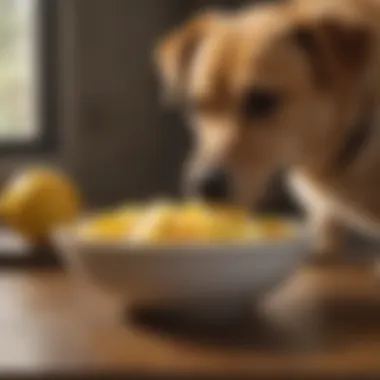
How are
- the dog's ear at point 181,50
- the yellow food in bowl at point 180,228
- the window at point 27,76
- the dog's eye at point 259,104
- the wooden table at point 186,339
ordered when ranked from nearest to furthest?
the wooden table at point 186,339 → the yellow food in bowl at point 180,228 → the dog's eye at point 259,104 → the dog's ear at point 181,50 → the window at point 27,76

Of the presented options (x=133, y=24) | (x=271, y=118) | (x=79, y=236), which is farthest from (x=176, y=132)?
(x=79, y=236)

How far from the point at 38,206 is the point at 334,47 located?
0.70 metres

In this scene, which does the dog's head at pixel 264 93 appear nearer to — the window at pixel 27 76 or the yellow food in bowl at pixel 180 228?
the yellow food in bowl at pixel 180 228

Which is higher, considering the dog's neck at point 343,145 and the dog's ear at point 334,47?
the dog's ear at point 334,47

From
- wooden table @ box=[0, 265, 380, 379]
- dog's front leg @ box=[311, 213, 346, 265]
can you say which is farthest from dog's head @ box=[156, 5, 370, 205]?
wooden table @ box=[0, 265, 380, 379]

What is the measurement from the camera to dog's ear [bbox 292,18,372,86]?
1.61 m

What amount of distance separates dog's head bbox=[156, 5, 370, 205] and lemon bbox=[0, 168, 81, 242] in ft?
1.59

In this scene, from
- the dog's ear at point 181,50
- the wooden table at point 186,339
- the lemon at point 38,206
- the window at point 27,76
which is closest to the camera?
the wooden table at point 186,339

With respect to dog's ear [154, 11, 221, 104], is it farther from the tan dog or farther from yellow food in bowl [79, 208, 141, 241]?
yellow food in bowl [79, 208, 141, 241]

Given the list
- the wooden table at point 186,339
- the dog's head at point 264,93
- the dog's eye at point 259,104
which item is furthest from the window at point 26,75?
the wooden table at point 186,339

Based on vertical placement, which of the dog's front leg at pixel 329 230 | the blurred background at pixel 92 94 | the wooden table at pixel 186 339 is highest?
the blurred background at pixel 92 94

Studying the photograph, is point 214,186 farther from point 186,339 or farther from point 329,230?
point 186,339

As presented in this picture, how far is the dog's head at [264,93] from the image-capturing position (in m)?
1.64

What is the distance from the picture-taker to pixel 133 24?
10.8 ft
